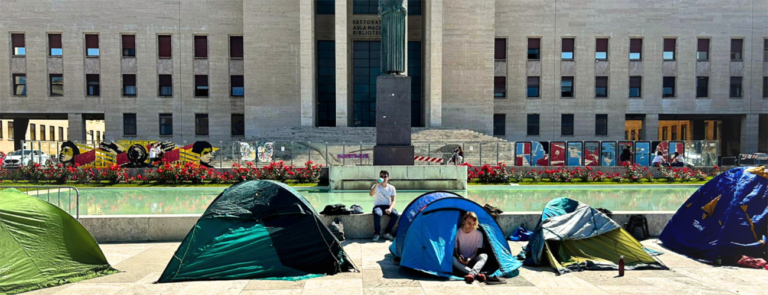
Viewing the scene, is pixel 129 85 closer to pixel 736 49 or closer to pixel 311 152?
pixel 311 152

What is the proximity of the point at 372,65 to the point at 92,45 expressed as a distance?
2542 centimetres

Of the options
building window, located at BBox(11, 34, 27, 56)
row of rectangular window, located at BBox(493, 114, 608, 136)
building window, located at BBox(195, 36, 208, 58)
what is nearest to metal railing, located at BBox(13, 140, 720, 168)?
row of rectangular window, located at BBox(493, 114, 608, 136)

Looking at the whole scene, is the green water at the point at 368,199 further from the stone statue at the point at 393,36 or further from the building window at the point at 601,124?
the building window at the point at 601,124

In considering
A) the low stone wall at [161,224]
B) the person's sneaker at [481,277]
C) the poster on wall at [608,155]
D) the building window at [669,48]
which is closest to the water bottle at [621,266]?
the person's sneaker at [481,277]

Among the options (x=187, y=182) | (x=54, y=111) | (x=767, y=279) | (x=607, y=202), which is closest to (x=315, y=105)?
(x=187, y=182)

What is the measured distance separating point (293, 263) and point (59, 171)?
21.0 m

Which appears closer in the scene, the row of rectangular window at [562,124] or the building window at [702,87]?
the building window at [702,87]

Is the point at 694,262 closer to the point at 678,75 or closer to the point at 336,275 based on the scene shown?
the point at 336,275

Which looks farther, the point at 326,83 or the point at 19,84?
the point at 326,83

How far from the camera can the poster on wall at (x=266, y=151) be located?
26.3 m

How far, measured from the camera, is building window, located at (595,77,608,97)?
44250mm

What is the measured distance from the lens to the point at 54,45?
1654 inches

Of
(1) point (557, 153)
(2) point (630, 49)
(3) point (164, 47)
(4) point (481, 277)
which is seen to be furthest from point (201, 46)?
(4) point (481, 277)

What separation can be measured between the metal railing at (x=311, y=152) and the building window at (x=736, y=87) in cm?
2156
